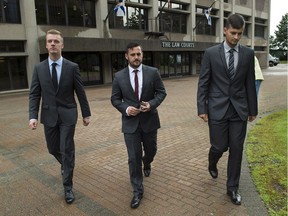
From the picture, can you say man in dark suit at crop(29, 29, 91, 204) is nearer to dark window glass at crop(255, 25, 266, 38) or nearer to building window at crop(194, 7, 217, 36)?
building window at crop(194, 7, 217, 36)

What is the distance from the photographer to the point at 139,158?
369 centimetres

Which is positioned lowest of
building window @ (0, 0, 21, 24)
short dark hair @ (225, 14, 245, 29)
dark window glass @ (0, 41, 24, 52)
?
short dark hair @ (225, 14, 245, 29)

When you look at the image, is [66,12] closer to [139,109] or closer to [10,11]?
[10,11]

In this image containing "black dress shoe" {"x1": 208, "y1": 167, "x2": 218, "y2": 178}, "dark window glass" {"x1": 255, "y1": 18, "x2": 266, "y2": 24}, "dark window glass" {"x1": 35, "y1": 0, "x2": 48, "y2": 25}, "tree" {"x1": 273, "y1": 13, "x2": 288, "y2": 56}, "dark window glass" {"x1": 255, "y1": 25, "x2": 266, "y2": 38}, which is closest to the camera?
"black dress shoe" {"x1": 208, "y1": 167, "x2": 218, "y2": 178}

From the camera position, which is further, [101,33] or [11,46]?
[101,33]

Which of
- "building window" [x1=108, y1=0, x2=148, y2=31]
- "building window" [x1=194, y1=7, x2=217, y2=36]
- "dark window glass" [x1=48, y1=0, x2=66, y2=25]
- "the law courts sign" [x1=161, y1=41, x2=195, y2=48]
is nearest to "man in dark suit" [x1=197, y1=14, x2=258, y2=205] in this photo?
"dark window glass" [x1=48, y1=0, x2=66, y2=25]

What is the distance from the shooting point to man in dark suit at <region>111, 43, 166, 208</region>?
11.8ft

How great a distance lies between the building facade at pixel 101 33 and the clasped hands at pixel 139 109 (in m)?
15.6

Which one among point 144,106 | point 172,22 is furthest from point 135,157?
point 172,22

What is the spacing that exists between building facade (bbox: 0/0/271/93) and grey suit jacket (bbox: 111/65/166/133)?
50.2 feet

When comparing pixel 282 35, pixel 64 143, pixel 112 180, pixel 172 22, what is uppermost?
pixel 282 35

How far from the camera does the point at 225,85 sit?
11.4 feet

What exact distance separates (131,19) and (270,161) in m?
A: 21.2

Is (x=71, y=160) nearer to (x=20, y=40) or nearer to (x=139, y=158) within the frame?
(x=139, y=158)
